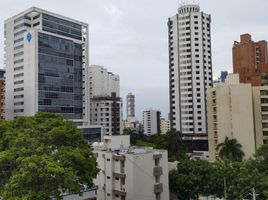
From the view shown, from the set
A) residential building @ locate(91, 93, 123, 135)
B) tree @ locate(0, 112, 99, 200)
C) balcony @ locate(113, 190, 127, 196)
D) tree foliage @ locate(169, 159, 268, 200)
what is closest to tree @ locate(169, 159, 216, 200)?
tree foliage @ locate(169, 159, 268, 200)

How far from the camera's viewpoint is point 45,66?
93.8 m

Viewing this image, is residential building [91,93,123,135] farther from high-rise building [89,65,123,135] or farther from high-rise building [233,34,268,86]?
high-rise building [233,34,268,86]

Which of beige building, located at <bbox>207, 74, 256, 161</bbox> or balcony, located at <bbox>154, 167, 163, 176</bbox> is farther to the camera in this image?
beige building, located at <bbox>207, 74, 256, 161</bbox>

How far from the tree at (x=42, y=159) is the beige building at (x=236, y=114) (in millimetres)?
39377

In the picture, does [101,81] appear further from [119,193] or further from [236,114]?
[119,193]

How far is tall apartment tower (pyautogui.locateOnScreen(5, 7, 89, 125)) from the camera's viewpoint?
92.5 metres

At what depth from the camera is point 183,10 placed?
9875 cm

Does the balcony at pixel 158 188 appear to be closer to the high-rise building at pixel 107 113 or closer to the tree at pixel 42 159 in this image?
the tree at pixel 42 159

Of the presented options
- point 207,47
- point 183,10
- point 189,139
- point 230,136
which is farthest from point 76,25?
point 230,136

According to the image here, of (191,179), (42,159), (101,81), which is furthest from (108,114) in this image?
(42,159)

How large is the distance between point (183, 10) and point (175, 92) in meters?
24.2

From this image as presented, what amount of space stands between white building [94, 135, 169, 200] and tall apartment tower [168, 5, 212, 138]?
51.6 meters

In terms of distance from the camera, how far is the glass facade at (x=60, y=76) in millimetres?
93062

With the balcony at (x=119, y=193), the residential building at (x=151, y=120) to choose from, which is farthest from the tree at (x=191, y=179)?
the residential building at (x=151, y=120)
